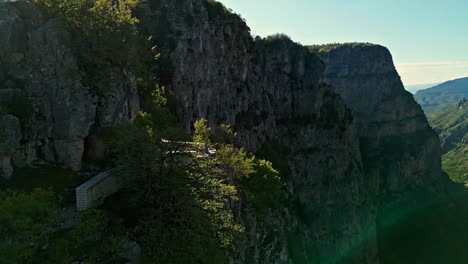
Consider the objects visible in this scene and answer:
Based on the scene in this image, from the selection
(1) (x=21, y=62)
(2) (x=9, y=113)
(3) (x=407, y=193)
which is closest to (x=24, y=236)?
(2) (x=9, y=113)

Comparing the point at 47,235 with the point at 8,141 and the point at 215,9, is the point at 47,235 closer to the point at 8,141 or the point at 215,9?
the point at 8,141

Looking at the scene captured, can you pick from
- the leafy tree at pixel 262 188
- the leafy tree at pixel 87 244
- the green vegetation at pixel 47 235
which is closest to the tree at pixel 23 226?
the green vegetation at pixel 47 235

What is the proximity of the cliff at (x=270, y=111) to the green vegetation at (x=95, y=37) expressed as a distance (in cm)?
89

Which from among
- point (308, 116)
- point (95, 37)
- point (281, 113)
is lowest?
point (308, 116)

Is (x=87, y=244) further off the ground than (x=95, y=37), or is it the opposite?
(x=95, y=37)

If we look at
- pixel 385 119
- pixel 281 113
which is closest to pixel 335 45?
pixel 385 119

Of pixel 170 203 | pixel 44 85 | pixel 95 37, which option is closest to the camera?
pixel 170 203

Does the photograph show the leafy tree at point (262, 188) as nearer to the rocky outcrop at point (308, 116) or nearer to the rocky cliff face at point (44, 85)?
the rocky outcrop at point (308, 116)

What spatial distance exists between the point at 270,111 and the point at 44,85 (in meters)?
71.2

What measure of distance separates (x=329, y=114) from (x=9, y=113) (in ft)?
324

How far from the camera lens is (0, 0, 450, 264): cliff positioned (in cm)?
2159

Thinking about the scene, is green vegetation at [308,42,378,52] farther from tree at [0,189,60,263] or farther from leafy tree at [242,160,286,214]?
tree at [0,189,60,263]

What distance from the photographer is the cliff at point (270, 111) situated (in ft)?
70.8

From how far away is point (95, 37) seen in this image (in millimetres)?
23875
